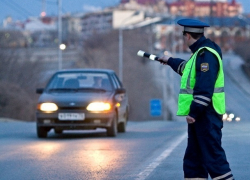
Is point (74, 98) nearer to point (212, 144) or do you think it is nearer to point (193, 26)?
point (193, 26)

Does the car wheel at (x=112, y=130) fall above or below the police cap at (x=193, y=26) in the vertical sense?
below

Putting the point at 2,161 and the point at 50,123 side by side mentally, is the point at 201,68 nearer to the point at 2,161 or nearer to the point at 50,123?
the point at 2,161

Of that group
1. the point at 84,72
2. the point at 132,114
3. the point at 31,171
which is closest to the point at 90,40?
the point at 132,114

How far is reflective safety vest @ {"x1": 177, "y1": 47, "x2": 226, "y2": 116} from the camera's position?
23.1ft

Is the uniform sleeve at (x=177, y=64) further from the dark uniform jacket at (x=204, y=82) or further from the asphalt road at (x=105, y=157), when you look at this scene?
the asphalt road at (x=105, y=157)

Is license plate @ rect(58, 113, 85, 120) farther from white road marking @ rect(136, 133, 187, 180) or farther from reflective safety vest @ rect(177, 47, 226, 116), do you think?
reflective safety vest @ rect(177, 47, 226, 116)

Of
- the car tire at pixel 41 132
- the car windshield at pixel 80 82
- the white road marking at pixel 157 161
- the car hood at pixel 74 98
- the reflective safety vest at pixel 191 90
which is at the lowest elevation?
the car tire at pixel 41 132

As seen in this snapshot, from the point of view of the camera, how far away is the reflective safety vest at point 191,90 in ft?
23.1

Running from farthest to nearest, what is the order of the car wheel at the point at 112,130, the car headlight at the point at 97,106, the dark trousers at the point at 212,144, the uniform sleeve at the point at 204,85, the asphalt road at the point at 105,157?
the car wheel at the point at 112,130 → the car headlight at the point at 97,106 → the asphalt road at the point at 105,157 → the dark trousers at the point at 212,144 → the uniform sleeve at the point at 204,85

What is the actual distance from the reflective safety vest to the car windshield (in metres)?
9.73

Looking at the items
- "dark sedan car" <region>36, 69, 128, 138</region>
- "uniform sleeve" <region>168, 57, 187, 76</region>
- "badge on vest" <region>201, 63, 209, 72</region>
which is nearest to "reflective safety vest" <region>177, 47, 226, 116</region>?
"badge on vest" <region>201, 63, 209, 72</region>

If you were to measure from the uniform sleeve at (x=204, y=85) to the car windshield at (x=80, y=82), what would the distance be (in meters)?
9.92

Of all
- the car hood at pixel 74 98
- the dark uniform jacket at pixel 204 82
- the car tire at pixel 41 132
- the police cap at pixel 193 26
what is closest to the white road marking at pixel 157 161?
the car hood at pixel 74 98

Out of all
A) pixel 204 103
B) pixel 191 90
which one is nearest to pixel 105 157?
pixel 191 90
